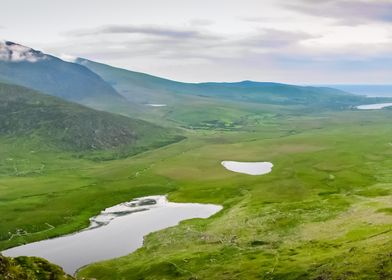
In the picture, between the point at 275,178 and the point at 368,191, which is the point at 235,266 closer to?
the point at 368,191

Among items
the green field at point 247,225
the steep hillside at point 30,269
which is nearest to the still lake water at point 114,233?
the green field at point 247,225

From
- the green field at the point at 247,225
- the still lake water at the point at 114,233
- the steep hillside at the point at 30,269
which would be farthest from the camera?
the still lake water at the point at 114,233

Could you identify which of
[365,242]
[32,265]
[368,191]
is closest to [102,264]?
[32,265]

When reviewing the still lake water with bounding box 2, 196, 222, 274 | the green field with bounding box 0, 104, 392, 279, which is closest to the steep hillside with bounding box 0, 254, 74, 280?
the green field with bounding box 0, 104, 392, 279

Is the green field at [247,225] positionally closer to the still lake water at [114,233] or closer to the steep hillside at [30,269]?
the still lake water at [114,233]

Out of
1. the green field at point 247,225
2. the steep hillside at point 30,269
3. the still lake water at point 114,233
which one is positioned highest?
the steep hillside at point 30,269

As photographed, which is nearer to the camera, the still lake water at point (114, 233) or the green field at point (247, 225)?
the green field at point (247, 225)

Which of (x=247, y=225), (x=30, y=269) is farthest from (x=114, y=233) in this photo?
(x=30, y=269)

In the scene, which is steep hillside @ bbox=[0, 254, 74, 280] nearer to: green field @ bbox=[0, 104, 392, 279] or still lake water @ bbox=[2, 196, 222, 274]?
green field @ bbox=[0, 104, 392, 279]

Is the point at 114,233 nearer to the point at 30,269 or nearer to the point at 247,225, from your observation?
the point at 247,225
